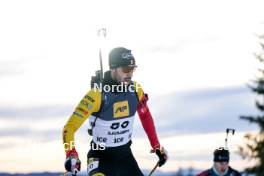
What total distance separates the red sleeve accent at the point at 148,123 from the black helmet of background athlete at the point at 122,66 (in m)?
0.95

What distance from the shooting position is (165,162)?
1241 cm

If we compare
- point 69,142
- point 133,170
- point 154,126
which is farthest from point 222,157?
point 69,142

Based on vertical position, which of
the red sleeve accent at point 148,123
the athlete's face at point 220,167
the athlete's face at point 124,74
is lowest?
the athlete's face at point 220,167

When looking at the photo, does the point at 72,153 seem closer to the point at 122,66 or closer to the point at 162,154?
the point at 122,66

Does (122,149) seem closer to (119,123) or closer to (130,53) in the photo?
(119,123)

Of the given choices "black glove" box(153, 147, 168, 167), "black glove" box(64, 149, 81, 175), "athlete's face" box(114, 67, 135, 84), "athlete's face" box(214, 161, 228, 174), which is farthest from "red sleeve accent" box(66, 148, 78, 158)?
"athlete's face" box(214, 161, 228, 174)

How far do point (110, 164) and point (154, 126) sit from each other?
136cm

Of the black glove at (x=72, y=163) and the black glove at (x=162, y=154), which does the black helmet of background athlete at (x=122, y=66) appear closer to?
the black glove at (x=72, y=163)

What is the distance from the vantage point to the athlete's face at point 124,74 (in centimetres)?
1173

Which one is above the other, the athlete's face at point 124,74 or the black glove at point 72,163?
the athlete's face at point 124,74

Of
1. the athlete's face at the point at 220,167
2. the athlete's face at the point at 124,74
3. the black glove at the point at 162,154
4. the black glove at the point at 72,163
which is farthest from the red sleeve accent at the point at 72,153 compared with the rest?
the athlete's face at the point at 220,167

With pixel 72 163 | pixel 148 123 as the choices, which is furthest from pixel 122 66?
pixel 72 163

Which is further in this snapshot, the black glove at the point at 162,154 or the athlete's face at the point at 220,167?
the athlete's face at the point at 220,167

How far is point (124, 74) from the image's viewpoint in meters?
11.8
